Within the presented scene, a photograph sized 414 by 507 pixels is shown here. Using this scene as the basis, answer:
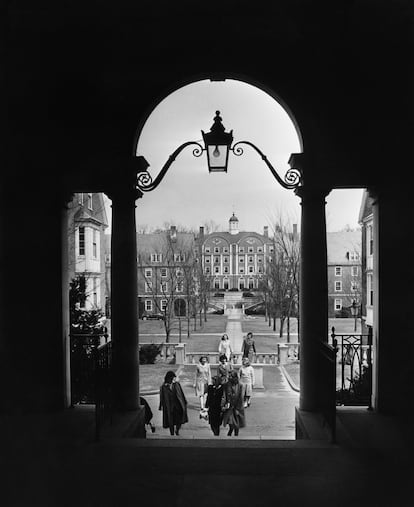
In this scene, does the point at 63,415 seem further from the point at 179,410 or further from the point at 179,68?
the point at 179,68

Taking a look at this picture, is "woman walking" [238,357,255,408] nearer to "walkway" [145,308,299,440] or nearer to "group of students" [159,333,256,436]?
"walkway" [145,308,299,440]

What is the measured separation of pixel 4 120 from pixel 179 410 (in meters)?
5.74

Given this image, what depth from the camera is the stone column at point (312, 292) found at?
567 centimetres

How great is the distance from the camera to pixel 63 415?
5.45 metres

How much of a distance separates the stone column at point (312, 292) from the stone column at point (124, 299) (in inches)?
91.2

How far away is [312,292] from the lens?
226 inches

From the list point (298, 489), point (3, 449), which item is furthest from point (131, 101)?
point (298, 489)

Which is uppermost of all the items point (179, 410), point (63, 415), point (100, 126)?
point (100, 126)

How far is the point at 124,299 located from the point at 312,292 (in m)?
2.60

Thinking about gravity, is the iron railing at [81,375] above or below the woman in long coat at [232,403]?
above

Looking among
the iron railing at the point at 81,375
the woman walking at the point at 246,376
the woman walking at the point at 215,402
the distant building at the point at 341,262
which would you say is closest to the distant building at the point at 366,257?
the woman walking at the point at 246,376

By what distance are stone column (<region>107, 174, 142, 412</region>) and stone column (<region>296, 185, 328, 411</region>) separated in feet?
7.60

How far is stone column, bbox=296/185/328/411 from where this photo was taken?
567 centimetres

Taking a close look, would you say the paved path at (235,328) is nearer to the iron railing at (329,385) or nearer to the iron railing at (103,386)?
the iron railing at (103,386)
